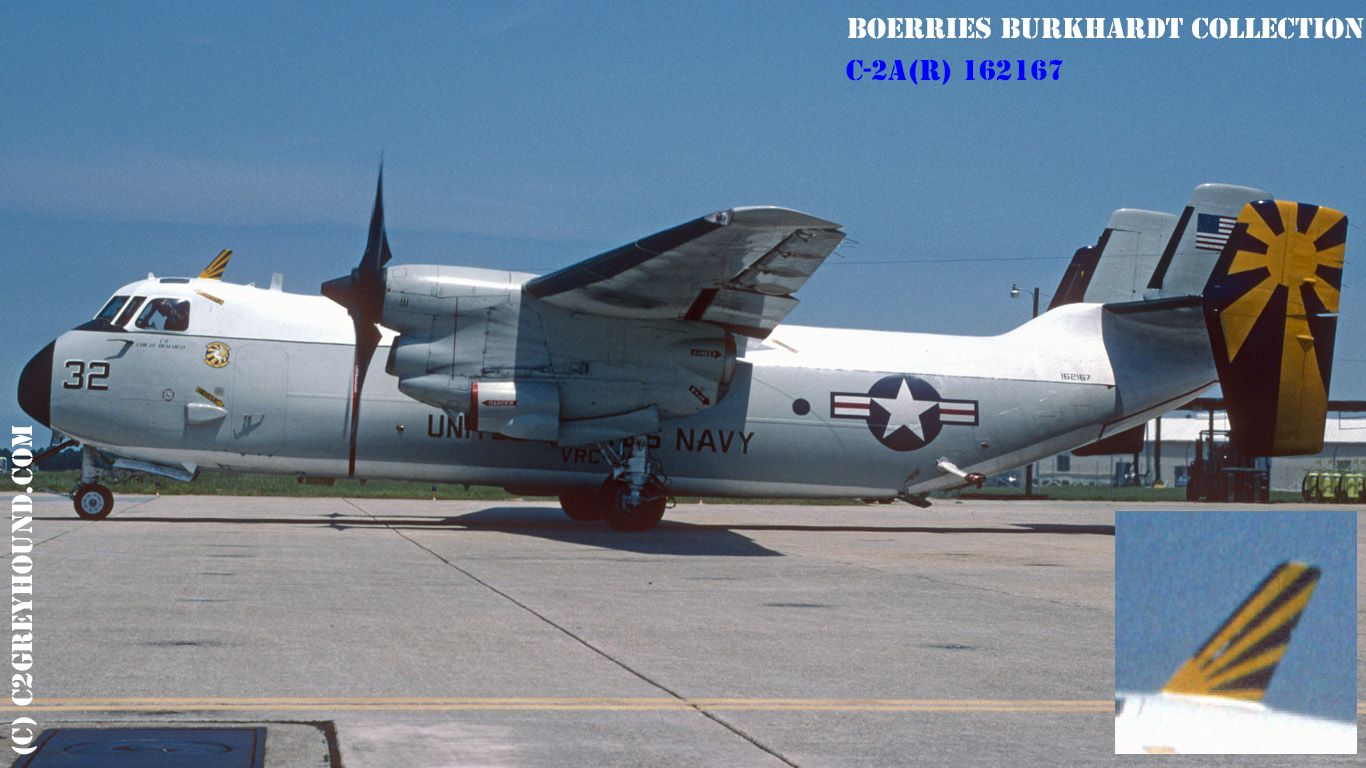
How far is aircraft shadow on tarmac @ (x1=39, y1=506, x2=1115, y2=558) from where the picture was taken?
17.7 metres

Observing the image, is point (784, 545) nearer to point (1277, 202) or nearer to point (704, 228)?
point (704, 228)

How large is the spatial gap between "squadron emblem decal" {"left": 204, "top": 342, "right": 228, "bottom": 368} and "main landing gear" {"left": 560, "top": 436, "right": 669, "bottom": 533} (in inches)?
244

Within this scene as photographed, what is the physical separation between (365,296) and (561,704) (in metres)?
13.1

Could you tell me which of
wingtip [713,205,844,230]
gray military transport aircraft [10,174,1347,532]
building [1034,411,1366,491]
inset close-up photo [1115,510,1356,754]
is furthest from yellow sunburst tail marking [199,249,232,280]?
building [1034,411,1366,491]

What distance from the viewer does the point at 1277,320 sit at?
68.9 feet

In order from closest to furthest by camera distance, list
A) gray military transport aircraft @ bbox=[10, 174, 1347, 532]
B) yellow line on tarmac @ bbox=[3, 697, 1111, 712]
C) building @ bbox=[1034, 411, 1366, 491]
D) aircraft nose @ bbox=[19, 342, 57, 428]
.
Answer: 1. yellow line on tarmac @ bbox=[3, 697, 1111, 712]
2. gray military transport aircraft @ bbox=[10, 174, 1347, 532]
3. aircraft nose @ bbox=[19, 342, 57, 428]
4. building @ bbox=[1034, 411, 1366, 491]

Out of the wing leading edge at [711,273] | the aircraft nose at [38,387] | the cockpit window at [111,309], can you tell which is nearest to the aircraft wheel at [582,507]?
the wing leading edge at [711,273]

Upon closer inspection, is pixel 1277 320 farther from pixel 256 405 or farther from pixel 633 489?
pixel 256 405

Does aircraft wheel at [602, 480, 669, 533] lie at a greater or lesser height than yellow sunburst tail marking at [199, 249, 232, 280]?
lesser

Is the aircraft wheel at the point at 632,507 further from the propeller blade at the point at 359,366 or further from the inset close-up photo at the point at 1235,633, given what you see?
the inset close-up photo at the point at 1235,633

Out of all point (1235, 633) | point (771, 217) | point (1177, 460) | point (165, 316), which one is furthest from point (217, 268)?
point (1177, 460)

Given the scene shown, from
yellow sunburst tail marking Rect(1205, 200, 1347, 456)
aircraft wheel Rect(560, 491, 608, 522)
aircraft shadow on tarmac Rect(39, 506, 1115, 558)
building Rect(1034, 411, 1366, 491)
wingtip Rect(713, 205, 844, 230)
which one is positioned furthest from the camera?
building Rect(1034, 411, 1366, 491)

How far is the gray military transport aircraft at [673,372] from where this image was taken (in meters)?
18.4

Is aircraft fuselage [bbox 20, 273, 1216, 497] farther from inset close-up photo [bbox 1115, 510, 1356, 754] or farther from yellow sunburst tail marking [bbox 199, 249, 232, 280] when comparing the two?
inset close-up photo [bbox 1115, 510, 1356, 754]
